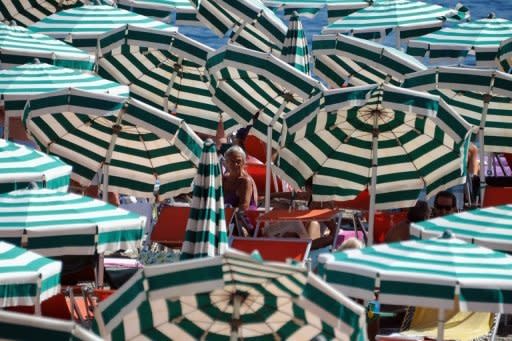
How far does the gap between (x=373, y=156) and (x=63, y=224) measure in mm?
3499

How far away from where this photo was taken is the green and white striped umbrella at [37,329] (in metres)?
6.71

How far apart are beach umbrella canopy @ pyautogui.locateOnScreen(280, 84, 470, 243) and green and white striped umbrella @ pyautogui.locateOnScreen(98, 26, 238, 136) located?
9.48 ft

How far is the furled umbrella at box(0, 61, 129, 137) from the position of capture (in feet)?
46.2

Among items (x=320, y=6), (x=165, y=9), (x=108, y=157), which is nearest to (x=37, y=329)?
(x=108, y=157)

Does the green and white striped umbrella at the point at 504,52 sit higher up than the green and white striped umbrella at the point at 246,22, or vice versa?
the green and white striped umbrella at the point at 246,22

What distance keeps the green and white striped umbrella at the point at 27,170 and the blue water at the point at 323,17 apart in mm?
17142

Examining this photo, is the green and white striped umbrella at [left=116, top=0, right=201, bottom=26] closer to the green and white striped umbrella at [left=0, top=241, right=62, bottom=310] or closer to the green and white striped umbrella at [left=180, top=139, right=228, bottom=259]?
the green and white striped umbrella at [left=180, top=139, right=228, bottom=259]

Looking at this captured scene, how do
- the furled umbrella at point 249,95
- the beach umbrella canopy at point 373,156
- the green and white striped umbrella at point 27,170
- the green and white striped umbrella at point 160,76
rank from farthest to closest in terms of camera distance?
1. the green and white striped umbrella at point 160,76
2. the furled umbrella at point 249,95
3. the beach umbrella canopy at point 373,156
4. the green and white striped umbrella at point 27,170

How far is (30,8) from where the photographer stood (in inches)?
844

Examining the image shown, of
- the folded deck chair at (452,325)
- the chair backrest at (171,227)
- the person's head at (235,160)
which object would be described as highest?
the person's head at (235,160)

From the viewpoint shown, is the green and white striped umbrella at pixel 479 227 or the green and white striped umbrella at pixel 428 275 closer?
the green and white striped umbrella at pixel 428 275

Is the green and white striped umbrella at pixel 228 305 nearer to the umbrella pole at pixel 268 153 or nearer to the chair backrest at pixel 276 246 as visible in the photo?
the chair backrest at pixel 276 246

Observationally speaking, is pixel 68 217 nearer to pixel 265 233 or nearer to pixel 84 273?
pixel 84 273

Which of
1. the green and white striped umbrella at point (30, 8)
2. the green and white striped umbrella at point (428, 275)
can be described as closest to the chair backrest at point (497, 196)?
the green and white striped umbrella at point (428, 275)
